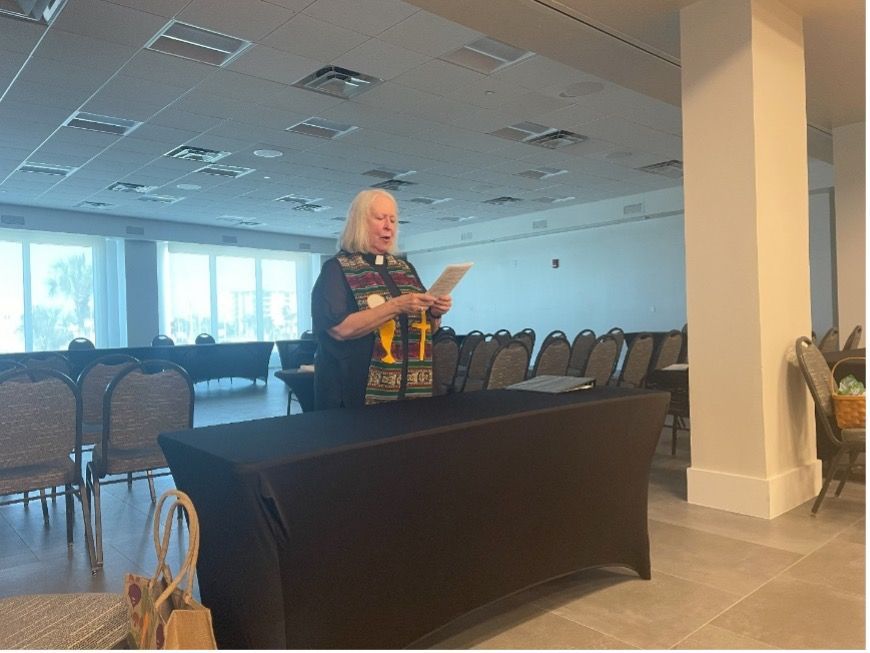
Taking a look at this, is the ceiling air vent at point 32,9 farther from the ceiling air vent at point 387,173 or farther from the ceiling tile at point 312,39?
the ceiling air vent at point 387,173

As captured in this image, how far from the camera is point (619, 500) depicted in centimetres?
225

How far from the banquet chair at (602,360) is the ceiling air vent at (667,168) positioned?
4.60 m

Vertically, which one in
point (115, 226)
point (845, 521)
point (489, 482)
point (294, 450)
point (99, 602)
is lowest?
point (845, 521)

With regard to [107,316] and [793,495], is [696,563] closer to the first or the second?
[793,495]

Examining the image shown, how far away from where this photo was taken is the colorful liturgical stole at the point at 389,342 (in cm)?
217

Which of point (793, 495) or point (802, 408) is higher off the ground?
point (802, 408)

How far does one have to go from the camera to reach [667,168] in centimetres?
948

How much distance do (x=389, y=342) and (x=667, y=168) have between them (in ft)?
27.6

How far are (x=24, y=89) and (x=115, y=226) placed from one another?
282 inches

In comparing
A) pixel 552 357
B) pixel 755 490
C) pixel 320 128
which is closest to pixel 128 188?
pixel 320 128

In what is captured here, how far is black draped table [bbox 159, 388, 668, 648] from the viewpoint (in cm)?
147

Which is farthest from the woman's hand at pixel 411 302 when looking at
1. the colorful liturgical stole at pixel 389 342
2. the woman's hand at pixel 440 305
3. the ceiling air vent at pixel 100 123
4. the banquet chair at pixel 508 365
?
the ceiling air vent at pixel 100 123

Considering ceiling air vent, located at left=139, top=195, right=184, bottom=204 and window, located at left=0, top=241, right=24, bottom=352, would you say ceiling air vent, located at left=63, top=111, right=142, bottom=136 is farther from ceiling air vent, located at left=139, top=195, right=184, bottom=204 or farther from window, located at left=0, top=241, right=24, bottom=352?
window, located at left=0, top=241, right=24, bottom=352

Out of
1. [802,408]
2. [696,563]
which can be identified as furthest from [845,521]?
[696,563]
